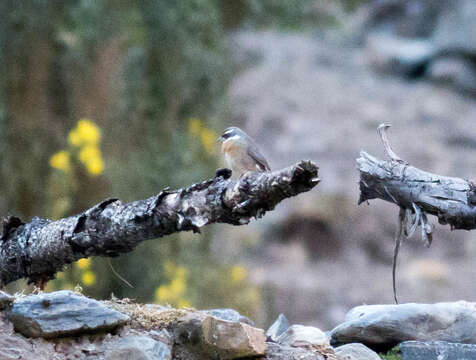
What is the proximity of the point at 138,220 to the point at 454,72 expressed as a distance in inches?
454

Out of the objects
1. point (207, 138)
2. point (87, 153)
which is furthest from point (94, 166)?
point (207, 138)

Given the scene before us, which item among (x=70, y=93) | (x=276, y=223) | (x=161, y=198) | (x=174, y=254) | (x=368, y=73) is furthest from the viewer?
(x=368, y=73)

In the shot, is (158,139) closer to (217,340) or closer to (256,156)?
(256,156)

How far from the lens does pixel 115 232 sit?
2523 mm

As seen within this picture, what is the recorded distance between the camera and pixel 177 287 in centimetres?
661

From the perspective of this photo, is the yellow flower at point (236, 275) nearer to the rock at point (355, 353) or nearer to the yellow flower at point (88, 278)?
the yellow flower at point (88, 278)

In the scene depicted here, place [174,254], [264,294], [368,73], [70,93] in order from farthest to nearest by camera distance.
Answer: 1. [368,73]
2. [264,294]
3. [174,254]
4. [70,93]

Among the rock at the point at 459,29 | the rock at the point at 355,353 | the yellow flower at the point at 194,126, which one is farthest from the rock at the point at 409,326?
the rock at the point at 459,29

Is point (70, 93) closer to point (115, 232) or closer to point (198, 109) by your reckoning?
point (198, 109)

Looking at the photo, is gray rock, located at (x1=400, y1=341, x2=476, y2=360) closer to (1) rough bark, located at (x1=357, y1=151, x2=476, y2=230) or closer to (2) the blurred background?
(1) rough bark, located at (x1=357, y1=151, x2=476, y2=230)

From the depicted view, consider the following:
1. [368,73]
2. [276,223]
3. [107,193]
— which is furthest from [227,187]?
[368,73]

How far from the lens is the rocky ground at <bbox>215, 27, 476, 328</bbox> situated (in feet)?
36.9

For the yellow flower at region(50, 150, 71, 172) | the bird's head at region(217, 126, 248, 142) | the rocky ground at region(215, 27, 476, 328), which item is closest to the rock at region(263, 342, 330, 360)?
the bird's head at region(217, 126, 248, 142)

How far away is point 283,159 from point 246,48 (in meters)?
4.12
